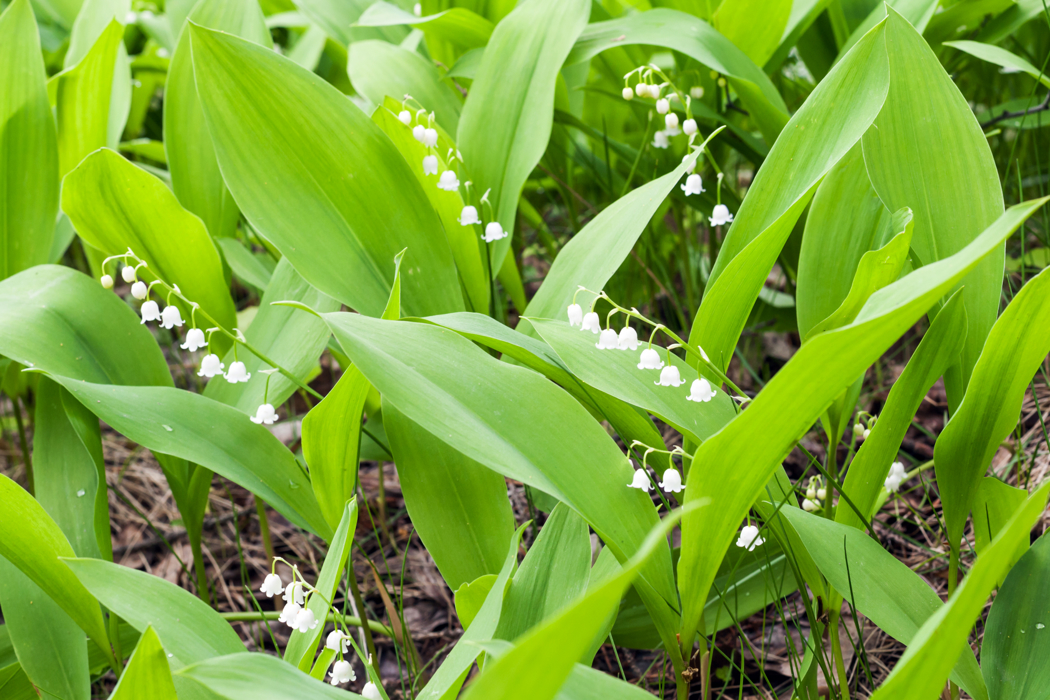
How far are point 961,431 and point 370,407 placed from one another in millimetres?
944

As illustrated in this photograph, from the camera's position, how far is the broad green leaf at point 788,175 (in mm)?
961

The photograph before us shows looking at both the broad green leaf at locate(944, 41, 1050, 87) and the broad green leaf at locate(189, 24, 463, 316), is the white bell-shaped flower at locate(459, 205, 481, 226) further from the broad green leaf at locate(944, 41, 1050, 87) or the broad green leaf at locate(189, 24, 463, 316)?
the broad green leaf at locate(944, 41, 1050, 87)

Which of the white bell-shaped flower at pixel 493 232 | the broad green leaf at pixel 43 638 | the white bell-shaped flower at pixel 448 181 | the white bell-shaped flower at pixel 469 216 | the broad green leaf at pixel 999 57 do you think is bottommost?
the broad green leaf at pixel 43 638

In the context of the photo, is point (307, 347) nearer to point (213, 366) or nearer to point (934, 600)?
point (213, 366)

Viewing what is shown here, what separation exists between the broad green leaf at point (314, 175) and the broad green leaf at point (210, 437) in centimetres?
26

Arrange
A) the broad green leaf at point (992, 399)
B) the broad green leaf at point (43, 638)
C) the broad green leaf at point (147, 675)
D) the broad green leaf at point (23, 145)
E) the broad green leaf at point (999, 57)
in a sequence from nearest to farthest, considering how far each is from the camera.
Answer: the broad green leaf at point (147, 675) → the broad green leaf at point (992, 399) → the broad green leaf at point (43, 638) → the broad green leaf at point (999, 57) → the broad green leaf at point (23, 145)

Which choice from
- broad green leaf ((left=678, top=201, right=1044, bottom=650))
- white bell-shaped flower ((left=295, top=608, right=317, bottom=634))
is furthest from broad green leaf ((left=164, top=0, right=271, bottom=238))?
broad green leaf ((left=678, top=201, right=1044, bottom=650))

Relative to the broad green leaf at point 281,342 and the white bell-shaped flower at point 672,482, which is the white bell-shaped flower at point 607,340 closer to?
the white bell-shaped flower at point 672,482

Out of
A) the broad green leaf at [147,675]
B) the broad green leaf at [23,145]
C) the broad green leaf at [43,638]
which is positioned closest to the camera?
the broad green leaf at [147,675]

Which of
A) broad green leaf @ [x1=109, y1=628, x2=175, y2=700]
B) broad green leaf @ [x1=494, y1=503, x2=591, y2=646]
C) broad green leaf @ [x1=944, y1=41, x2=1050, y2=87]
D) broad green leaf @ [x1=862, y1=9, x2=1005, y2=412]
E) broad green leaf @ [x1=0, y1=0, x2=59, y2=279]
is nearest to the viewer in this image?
broad green leaf @ [x1=109, y1=628, x2=175, y2=700]

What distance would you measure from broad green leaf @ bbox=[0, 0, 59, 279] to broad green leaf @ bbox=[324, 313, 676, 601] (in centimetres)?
109

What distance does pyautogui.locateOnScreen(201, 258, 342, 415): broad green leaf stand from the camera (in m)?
1.32

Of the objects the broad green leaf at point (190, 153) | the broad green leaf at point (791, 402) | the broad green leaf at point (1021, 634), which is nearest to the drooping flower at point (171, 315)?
the broad green leaf at point (190, 153)

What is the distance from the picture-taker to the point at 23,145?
1.60 meters
